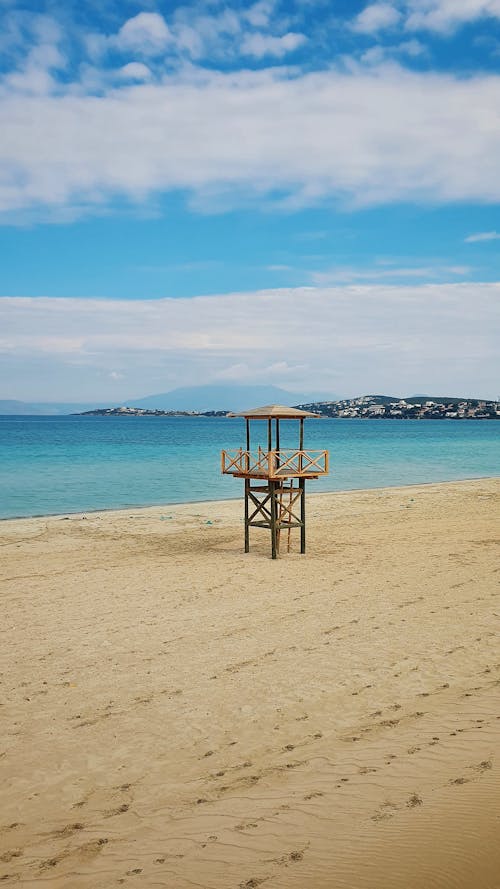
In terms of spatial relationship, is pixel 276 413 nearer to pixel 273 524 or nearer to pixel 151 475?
pixel 273 524

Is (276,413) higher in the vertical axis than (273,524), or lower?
higher

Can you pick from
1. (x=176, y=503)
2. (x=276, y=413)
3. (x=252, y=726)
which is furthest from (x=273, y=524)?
(x=176, y=503)

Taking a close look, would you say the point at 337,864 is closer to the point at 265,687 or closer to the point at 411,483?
the point at 265,687

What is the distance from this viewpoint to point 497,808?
18.2 ft

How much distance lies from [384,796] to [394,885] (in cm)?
118

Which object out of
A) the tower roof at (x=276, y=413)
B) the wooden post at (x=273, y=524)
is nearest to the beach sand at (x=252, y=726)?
the wooden post at (x=273, y=524)

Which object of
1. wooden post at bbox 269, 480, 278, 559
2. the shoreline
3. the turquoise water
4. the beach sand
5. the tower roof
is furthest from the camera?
the turquoise water

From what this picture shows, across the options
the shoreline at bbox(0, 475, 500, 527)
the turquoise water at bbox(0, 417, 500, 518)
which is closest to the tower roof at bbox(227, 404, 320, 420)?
the shoreline at bbox(0, 475, 500, 527)

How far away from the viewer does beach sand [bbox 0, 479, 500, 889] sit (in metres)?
5.17

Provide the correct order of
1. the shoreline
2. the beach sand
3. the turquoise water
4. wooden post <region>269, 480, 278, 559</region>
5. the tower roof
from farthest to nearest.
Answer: the turquoise water
the shoreline
wooden post <region>269, 480, 278, 559</region>
the tower roof
the beach sand

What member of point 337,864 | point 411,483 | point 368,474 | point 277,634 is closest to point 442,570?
point 277,634

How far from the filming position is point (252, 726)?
24.9 ft

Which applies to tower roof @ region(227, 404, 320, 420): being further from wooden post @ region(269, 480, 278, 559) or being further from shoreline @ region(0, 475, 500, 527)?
shoreline @ region(0, 475, 500, 527)

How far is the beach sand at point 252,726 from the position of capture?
17.0 ft
